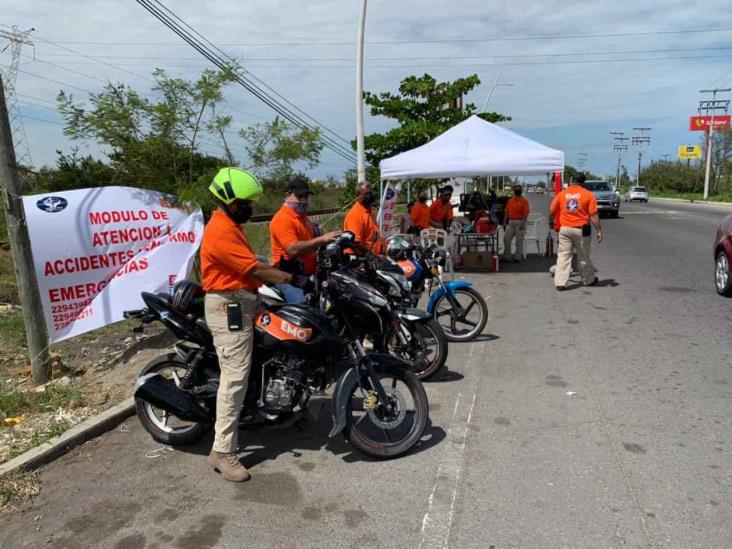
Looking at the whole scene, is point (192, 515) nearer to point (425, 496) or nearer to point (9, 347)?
point (425, 496)

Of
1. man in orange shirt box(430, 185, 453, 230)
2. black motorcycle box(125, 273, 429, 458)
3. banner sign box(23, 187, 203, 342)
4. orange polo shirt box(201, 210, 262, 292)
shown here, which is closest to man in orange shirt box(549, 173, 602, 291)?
man in orange shirt box(430, 185, 453, 230)

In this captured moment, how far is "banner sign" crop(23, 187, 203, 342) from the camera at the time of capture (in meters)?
5.36

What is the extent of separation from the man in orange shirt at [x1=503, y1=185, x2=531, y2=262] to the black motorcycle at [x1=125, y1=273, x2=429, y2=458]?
9.67m

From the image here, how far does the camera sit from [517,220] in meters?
13.0

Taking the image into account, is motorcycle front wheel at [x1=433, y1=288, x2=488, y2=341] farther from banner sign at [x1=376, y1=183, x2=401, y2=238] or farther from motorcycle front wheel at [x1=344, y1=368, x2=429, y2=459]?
banner sign at [x1=376, y1=183, x2=401, y2=238]

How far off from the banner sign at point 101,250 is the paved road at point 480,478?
5.17 ft

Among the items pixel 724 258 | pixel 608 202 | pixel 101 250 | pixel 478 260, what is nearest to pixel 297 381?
pixel 101 250

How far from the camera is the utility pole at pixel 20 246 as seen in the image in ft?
16.7

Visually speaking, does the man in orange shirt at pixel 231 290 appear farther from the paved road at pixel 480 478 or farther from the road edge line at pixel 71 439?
the road edge line at pixel 71 439

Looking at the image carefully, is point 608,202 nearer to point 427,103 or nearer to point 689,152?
point 427,103

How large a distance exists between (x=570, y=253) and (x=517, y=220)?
375 cm

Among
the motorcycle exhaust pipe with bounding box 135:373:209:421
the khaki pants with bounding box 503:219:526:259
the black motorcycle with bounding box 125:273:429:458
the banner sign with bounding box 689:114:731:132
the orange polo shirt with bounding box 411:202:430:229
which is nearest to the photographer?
the black motorcycle with bounding box 125:273:429:458

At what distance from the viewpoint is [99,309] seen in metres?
5.64

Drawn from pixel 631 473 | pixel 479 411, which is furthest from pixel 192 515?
pixel 631 473
